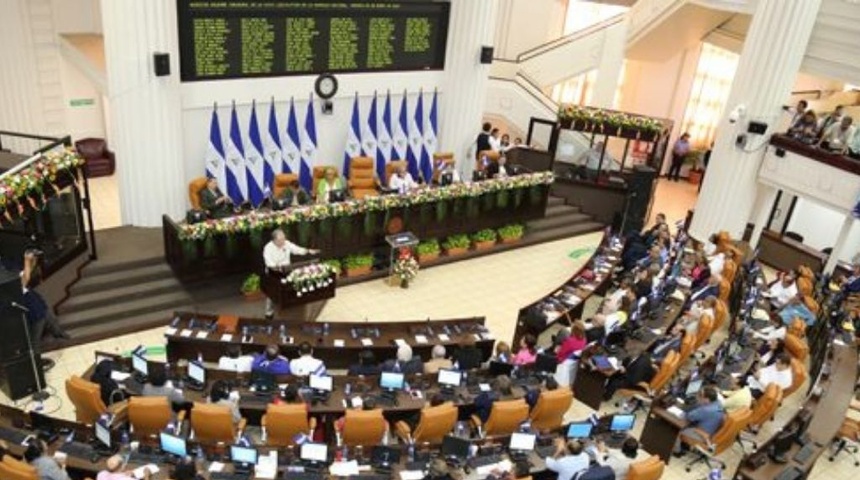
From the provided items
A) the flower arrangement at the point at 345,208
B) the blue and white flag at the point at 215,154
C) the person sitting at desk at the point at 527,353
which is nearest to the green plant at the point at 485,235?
the flower arrangement at the point at 345,208

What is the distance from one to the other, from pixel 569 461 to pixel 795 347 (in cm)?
611

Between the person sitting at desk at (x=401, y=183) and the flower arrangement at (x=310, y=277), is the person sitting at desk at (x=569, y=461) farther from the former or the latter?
the person sitting at desk at (x=401, y=183)

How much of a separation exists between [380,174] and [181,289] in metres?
6.62

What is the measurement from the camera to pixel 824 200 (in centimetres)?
1628

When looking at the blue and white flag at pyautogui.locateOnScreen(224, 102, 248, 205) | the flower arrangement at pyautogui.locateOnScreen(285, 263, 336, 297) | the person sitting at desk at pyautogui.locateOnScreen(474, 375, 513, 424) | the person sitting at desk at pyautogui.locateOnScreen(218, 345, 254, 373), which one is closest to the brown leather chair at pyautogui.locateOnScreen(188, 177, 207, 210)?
the blue and white flag at pyautogui.locateOnScreen(224, 102, 248, 205)

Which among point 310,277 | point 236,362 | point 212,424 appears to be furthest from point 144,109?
point 212,424

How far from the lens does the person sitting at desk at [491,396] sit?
1021 cm

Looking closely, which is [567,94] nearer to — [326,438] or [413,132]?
[413,132]

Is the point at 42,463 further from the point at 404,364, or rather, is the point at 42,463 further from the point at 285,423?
the point at 404,364

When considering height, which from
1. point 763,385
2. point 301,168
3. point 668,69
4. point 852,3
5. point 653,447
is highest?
point 852,3

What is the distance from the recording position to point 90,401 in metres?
9.25

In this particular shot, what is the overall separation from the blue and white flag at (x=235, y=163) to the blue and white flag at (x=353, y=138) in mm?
2705

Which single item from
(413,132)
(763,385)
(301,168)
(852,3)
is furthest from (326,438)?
(852,3)

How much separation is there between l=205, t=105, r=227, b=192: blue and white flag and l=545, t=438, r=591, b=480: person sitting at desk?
32.6 ft
